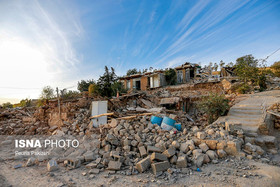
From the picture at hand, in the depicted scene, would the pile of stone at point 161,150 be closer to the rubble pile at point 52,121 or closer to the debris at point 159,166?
the debris at point 159,166

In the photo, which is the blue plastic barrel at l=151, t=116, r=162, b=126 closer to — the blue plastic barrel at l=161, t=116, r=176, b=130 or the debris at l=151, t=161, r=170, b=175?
the blue plastic barrel at l=161, t=116, r=176, b=130

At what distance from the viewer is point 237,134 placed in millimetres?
4574

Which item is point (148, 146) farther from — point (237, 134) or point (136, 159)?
point (237, 134)

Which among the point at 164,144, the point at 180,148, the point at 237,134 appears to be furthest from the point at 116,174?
the point at 237,134

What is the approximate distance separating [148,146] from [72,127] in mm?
4654

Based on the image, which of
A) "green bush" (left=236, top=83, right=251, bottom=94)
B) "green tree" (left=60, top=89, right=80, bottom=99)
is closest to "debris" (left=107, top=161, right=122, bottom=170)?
"green tree" (left=60, top=89, right=80, bottom=99)

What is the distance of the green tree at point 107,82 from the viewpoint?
647 inches

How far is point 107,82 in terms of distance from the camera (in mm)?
A: 18078

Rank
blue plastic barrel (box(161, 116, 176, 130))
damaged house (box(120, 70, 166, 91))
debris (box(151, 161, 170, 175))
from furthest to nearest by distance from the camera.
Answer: damaged house (box(120, 70, 166, 91)) → blue plastic barrel (box(161, 116, 176, 130)) → debris (box(151, 161, 170, 175))

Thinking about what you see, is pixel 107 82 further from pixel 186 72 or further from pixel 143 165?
pixel 143 165

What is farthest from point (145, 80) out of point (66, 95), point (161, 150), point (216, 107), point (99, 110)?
point (161, 150)

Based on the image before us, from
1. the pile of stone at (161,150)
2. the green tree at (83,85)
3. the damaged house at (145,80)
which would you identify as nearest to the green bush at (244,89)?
the pile of stone at (161,150)

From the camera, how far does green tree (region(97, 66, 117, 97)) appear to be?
53.9 ft

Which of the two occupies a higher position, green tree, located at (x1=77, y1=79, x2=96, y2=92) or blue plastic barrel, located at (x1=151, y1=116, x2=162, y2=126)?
green tree, located at (x1=77, y1=79, x2=96, y2=92)
